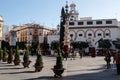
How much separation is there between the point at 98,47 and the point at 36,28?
29.6m

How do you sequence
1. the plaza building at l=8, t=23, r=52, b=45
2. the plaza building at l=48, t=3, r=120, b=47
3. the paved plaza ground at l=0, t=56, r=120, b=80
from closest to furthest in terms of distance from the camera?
the paved plaza ground at l=0, t=56, r=120, b=80
the plaza building at l=48, t=3, r=120, b=47
the plaza building at l=8, t=23, r=52, b=45

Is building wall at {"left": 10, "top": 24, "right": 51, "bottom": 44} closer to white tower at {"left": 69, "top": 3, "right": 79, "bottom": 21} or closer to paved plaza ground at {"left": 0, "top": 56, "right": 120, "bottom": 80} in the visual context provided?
white tower at {"left": 69, "top": 3, "right": 79, "bottom": 21}

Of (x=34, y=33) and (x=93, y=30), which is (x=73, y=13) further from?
(x=34, y=33)

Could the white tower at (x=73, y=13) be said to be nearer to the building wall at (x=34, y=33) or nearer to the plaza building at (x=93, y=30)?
the plaza building at (x=93, y=30)

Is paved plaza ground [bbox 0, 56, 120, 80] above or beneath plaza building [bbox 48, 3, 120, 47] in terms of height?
beneath

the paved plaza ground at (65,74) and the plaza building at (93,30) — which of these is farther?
the plaza building at (93,30)

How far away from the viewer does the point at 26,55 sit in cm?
2231

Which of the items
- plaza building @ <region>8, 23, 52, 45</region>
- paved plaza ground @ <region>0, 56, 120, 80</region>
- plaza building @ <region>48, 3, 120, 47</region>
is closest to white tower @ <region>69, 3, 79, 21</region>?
plaza building @ <region>48, 3, 120, 47</region>

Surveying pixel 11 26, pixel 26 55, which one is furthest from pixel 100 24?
pixel 26 55

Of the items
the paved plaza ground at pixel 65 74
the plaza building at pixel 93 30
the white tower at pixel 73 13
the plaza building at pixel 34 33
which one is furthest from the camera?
the plaza building at pixel 34 33

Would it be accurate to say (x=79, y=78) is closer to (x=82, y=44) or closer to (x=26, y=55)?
(x=26, y=55)

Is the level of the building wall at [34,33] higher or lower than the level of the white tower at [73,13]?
lower

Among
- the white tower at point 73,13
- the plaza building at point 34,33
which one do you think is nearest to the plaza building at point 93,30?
the white tower at point 73,13

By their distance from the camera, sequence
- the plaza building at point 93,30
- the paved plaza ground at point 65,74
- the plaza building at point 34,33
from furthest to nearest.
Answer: the plaza building at point 34,33 < the plaza building at point 93,30 < the paved plaza ground at point 65,74
